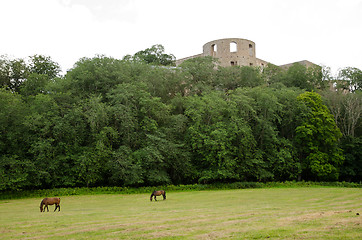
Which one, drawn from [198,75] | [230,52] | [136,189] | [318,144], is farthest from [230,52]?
[136,189]

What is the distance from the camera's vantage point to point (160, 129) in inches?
1393

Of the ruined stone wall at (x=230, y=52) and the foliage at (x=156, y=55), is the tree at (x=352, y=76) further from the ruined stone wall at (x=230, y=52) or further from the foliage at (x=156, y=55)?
the foliage at (x=156, y=55)

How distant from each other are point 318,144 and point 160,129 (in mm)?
19807

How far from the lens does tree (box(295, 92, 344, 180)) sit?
37844 millimetres

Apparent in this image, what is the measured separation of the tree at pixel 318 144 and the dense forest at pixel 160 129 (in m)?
0.14

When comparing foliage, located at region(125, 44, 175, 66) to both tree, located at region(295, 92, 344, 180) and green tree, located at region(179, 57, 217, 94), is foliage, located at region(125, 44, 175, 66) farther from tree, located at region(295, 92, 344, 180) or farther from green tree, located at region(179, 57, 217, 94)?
tree, located at region(295, 92, 344, 180)

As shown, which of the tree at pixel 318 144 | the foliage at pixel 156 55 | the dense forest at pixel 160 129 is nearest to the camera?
the dense forest at pixel 160 129

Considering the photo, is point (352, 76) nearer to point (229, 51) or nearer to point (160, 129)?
point (229, 51)

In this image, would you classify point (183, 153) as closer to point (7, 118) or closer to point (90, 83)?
point (90, 83)

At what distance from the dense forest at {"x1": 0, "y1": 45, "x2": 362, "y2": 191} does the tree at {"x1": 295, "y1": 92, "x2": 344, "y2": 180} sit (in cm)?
14

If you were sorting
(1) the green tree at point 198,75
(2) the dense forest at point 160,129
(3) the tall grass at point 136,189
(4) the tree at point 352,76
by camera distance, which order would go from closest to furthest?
(3) the tall grass at point 136,189 < (2) the dense forest at point 160,129 < (1) the green tree at point 198,75 < (4) the tree at point 352,76

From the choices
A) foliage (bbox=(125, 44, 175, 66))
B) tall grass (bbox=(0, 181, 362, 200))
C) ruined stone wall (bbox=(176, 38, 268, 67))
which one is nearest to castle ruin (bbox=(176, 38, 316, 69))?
ruined stone wall (bbox=(176, 38, 268, 67))

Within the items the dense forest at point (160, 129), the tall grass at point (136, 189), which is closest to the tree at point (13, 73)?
the dense forest at point (160, 129)

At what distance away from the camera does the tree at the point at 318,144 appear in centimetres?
3784
